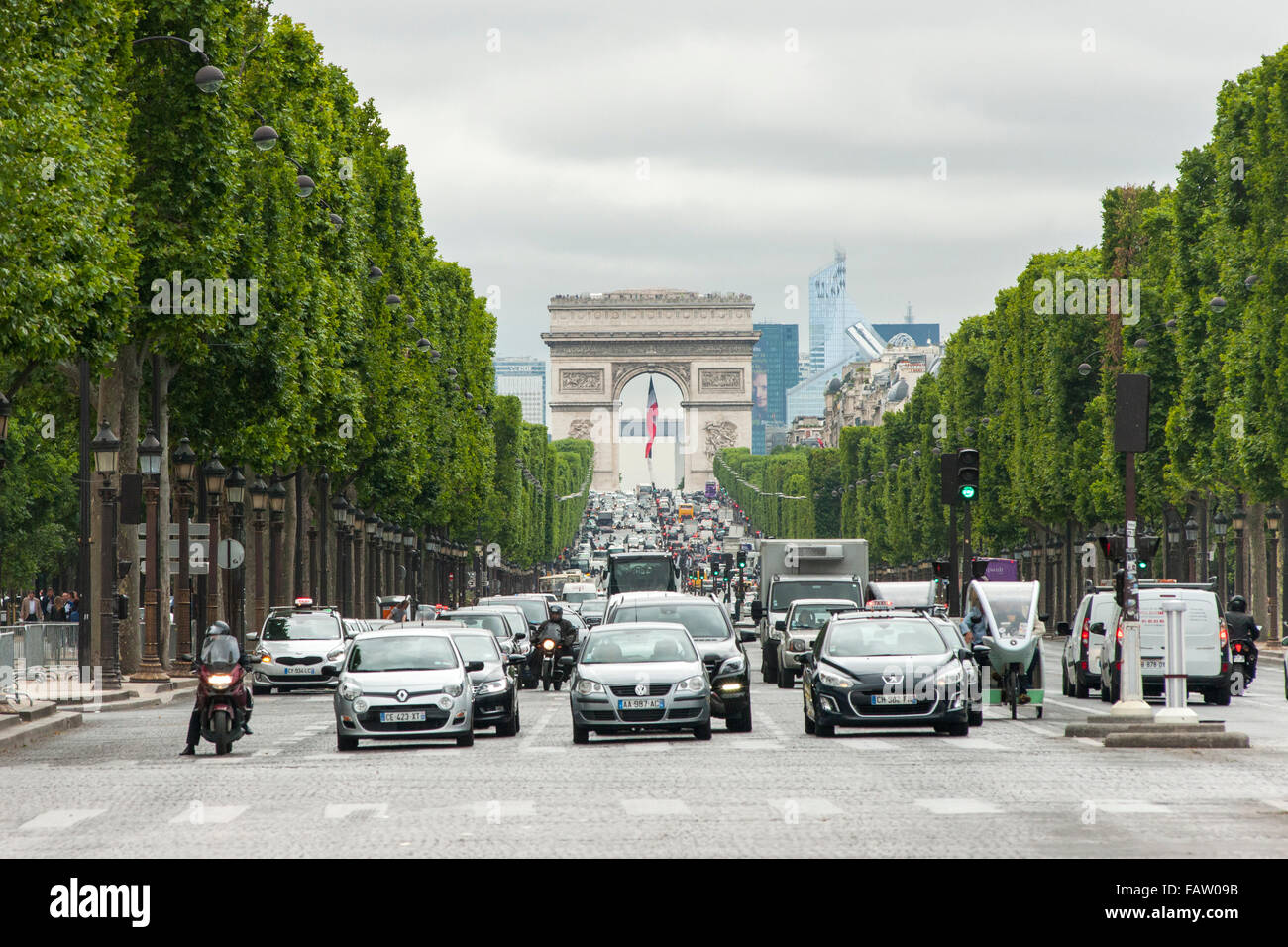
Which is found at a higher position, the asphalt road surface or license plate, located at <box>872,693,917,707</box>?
license plate, located at <box>872,693,917,707</box>

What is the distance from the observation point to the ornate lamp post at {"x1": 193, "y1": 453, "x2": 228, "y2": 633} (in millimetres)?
44281

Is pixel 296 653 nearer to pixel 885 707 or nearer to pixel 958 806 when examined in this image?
pixel 885 707

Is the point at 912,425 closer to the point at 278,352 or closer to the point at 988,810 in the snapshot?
the point at 278,352

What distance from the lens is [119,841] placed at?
14891mm

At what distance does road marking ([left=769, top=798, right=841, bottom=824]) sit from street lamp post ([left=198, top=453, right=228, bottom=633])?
26.8 metres

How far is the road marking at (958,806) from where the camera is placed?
16.0m

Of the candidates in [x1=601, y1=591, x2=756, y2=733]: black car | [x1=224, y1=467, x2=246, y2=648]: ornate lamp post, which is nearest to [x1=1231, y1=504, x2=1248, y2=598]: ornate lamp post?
[x1=224, y1=467, x2=246, y2=648]: ornate lamp post

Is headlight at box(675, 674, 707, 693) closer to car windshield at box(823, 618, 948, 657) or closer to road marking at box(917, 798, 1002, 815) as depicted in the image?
car windshield at box(823, 618, 948, 657)

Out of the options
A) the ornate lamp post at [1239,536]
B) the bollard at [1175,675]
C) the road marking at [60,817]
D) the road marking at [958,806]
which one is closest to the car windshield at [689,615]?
the bollard at [1175,675]

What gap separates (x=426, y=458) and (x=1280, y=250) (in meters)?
26.2

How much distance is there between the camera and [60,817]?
55.0 feet

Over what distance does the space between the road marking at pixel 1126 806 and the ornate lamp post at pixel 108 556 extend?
78.7 ft

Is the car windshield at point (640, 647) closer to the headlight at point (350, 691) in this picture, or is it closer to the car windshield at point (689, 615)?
the headlight at point (350, 691)

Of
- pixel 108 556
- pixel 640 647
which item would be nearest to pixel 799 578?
pixel 108 556
